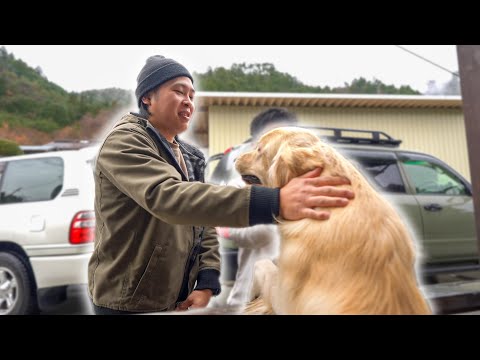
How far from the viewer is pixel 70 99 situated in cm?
146

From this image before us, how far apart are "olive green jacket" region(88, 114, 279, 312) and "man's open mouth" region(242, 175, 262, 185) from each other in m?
0.16

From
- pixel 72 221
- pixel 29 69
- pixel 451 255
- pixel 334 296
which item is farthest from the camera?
pixel 451 255

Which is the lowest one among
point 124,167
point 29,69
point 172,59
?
point 124,167

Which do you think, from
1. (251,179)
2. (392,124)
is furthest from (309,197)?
(392,124)

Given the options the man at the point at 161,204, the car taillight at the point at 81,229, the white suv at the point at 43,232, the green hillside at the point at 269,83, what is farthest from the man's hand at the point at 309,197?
the car taillight at the point at 81,229

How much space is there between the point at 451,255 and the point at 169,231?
1673 millimetres

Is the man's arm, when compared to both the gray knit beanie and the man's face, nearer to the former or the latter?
the man's face

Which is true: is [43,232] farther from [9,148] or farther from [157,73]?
[157,73]

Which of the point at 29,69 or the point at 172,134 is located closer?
the point at 172,134

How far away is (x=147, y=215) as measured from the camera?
97cm

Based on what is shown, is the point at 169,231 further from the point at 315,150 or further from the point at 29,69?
the point at 29,69

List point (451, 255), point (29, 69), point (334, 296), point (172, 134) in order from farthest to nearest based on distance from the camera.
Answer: point (451, 255)
point (29, 69)
point (172, 134)
point (334, 296)

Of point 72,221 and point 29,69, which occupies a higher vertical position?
point 29,69
